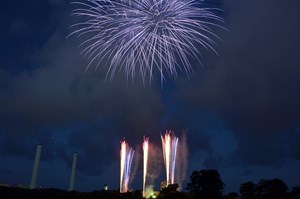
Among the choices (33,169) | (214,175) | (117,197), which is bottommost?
(117,197)

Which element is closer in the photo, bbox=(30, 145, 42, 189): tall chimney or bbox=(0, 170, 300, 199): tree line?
bbox=(0, 170, 300, 199): tree line

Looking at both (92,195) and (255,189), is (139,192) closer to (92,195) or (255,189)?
(92,195)

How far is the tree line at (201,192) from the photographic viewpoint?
304ft

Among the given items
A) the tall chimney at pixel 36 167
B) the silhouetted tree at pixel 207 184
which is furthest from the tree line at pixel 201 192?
the tall chimney at pixel 36 167

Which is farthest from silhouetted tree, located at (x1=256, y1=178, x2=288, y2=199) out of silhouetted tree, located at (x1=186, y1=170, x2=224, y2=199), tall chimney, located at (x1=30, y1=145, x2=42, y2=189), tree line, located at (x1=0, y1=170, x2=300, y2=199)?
tall chimney, located at (x1=30, y1=145, x2=42, y2=189)

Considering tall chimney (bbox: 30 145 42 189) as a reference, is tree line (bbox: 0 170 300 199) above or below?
below

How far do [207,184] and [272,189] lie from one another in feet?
56.1

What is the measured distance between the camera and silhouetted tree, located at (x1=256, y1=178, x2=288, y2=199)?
308 feet

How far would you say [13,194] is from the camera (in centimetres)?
9481

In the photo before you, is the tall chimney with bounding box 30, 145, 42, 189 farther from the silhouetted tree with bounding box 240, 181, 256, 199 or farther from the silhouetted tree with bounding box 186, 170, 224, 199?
the silhouetted tree with bounding box 240, 181, 256, 199

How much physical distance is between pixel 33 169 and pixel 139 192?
6610 cm

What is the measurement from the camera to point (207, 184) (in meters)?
96.4

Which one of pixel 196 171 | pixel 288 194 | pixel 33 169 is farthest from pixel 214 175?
pixel 33 169

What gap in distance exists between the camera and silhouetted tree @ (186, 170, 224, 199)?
94.2 m
